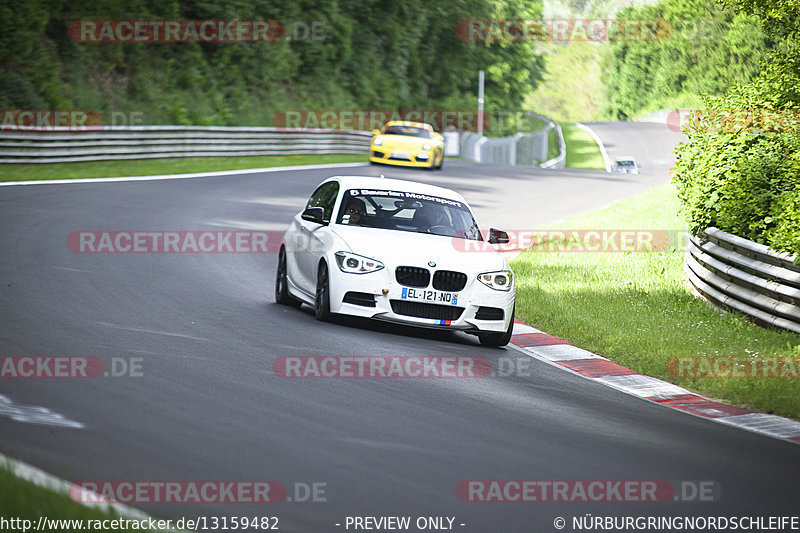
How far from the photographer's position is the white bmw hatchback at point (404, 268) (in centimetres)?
1105

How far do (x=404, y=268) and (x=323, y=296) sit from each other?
91 centimetres

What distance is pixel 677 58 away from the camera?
133625mm

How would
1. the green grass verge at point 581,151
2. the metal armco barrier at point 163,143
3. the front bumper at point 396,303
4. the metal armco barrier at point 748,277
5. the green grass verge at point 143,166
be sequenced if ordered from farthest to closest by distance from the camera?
1. the green grass verge at point 581,151
2. the metal armco barrier at point 163,143
3. the green grass verge at point 143,166
4. the metal armco barrier at point 748,277
5. the front bumper at point 396,303

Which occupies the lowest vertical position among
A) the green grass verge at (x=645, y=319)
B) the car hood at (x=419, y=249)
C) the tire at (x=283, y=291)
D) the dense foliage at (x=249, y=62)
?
the green grass verge at (x=645, y=319)

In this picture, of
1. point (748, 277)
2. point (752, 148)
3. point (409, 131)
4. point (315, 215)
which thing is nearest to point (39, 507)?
point (315, 215)

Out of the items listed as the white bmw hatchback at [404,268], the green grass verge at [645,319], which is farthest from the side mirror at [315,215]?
the green grass verge at [645,319]

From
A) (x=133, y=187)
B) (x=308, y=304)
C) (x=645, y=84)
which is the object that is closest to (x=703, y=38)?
(x=645, y=84)

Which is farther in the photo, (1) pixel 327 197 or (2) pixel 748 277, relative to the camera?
(1) pixel 327 197

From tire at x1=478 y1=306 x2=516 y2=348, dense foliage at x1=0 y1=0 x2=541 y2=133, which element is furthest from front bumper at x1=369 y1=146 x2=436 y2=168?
tire at x1=478 y1=306 x2=516 y2=348

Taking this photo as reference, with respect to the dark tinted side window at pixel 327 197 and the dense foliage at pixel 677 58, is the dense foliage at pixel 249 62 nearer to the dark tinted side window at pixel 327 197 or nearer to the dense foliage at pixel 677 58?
the dark tinted side window at pixel 327 197

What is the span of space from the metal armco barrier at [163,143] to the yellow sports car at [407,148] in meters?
5.17

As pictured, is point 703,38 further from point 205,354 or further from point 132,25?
point 205,354

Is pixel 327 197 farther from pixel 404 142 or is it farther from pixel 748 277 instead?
pixel 404 142

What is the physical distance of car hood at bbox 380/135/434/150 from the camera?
3709 cm
